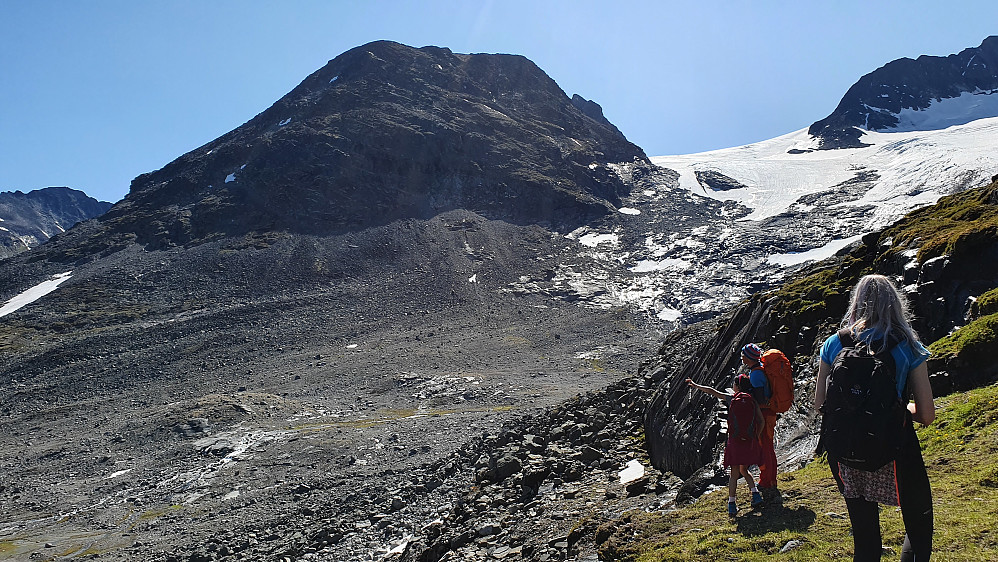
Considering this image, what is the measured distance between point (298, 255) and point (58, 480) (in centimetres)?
7317

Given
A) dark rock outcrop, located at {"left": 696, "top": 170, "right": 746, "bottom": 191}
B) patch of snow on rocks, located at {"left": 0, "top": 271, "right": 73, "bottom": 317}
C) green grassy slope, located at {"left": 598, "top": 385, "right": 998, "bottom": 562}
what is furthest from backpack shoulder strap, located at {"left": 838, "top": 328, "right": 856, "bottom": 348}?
dark rock outcrop, located at {"left": 696, "top": 170, "right": 746, "bottom": 191}

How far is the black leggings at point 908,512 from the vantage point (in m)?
4.50

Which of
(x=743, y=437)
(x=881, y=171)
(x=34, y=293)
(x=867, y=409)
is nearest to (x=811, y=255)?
(x=881, y=171)

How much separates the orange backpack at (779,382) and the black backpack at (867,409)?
3673 millimetres

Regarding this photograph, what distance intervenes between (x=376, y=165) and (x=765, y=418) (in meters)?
139

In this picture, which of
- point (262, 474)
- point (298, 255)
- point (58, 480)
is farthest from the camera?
point (298, 255)

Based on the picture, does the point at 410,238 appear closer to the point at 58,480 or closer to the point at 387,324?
the point at 387,324

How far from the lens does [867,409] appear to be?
14.2 ft

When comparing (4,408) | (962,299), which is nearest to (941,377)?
(962,299)

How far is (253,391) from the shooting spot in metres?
57.7

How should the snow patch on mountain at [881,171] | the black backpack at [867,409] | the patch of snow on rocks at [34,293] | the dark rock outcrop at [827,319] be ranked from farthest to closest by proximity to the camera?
the snow patch on mountain at [881,171]
the patch of snow on rocks at [34,293]
the dark rock outcrop at [827,319]
the black backpack at [867,409]

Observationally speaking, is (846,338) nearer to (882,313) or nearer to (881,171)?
(882,313)

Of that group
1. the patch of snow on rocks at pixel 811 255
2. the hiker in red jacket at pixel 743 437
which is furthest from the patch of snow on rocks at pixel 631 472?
the patch of snow on rocks at pixel 811 255

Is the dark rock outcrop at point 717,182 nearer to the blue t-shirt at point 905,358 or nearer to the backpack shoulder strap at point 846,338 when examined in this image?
the backpack shoulder strap at point 846,338
